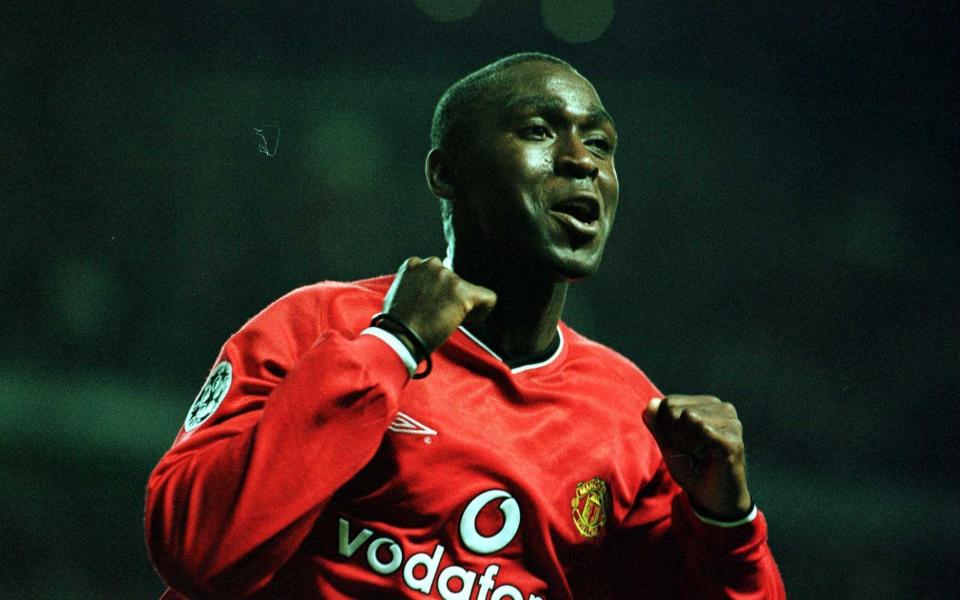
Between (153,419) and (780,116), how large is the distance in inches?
88.9

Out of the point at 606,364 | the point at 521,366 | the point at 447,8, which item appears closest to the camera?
the point at 521,366

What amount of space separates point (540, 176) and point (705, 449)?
50 cm

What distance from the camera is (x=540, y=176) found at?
1646 mm

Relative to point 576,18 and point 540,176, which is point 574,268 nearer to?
point 540,176

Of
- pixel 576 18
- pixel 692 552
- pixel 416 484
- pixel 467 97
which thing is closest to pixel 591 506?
pixel 692 552

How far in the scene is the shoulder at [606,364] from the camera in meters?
1.83

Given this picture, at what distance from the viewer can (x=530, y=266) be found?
5.44 ft

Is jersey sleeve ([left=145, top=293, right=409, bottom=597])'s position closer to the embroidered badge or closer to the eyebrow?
the embroidered badge

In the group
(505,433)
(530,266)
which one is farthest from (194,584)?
(530,266)

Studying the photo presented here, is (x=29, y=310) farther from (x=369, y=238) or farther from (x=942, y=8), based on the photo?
(x=942, y=8)

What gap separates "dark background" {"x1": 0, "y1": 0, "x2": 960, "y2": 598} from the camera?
2883mm

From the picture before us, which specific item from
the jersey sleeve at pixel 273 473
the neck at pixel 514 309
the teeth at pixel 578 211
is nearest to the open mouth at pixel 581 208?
the teeth at pixel 578 211

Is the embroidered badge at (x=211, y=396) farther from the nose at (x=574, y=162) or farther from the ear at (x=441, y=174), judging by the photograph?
the nose at (x=574, y=162)

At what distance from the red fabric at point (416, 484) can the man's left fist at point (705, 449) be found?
0.05 meters
